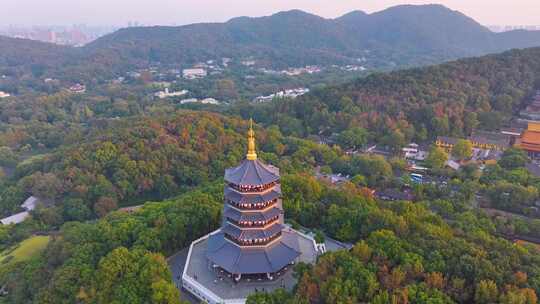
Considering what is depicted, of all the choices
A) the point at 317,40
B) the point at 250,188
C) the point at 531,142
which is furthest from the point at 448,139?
the point at 317,40

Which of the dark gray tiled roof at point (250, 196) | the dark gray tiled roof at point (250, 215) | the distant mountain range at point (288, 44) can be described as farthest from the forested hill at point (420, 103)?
the distant mountain range at point (288, 44)

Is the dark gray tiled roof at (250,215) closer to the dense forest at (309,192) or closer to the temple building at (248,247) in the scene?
the temple building at (248,247)

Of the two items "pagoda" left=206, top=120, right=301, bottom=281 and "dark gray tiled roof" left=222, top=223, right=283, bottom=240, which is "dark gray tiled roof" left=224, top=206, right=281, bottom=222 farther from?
"dark gray tiled roof" left=222, top=223, right=283, bottom=240

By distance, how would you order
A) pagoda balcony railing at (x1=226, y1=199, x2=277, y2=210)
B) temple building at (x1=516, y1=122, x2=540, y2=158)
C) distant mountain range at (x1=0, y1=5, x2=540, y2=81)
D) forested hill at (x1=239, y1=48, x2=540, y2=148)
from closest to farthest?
pagoda balcony railing at (x1=226, y1=199, x2=277, y2=210) → temple building at (x1=516, y1=122, x2=540, y2=158) → forested hill at (x1=239, y1=48, x2=540, y2=148) → distant mountain range at (x1=0, y1=5, x2=540, y2=81)

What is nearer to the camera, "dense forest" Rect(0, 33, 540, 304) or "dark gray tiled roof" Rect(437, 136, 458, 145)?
"dense forest" Rect(0, 33, 540, 304)

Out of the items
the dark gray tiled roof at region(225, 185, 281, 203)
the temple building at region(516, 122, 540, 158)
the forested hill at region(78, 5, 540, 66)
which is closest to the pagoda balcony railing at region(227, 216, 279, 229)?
the dark gray tiled roof at region(225, 185, 281, 203)

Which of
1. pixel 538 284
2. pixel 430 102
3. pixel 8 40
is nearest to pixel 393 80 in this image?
pixel 430 102
